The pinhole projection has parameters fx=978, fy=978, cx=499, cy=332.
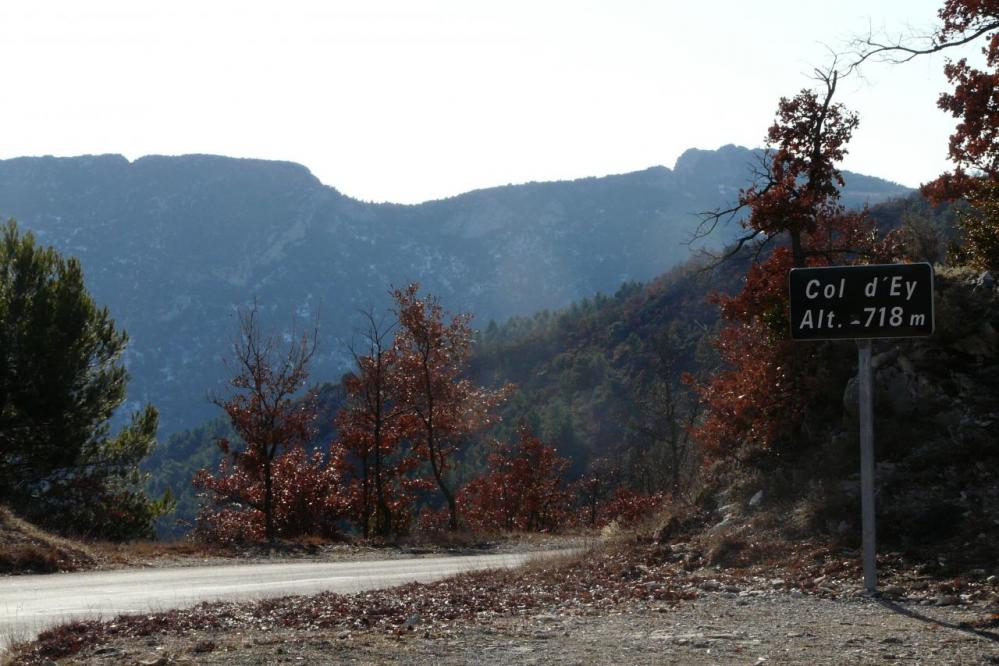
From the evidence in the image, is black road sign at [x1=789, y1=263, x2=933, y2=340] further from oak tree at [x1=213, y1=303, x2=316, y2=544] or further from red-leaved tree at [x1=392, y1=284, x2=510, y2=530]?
red-leaved tree at [x1=392, y1=284, x2=510, y2=530]

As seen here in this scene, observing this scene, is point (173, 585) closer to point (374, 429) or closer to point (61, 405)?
point (61, 405)

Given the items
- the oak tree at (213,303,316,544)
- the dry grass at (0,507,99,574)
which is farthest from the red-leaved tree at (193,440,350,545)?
the dry grass at (0,507,99,574)

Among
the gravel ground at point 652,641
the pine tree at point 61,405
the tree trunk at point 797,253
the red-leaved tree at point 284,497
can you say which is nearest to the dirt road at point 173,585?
the gravel ground at point 652,641

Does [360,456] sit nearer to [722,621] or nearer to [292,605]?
[292,605]

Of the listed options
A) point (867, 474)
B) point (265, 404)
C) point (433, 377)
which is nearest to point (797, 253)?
point (867, 474)

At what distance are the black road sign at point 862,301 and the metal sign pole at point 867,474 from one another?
0.24m

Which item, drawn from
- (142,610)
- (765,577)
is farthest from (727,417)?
(142,610)

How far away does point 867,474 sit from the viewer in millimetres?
8578

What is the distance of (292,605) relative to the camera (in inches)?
359

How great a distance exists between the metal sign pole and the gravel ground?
1.16ft

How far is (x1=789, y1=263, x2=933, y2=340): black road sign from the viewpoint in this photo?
28.0 feet

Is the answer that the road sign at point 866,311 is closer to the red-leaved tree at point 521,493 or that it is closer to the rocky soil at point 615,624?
the rocky soil at point 615,624

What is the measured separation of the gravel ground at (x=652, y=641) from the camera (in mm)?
6270

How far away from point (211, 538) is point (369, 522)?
246 inches
